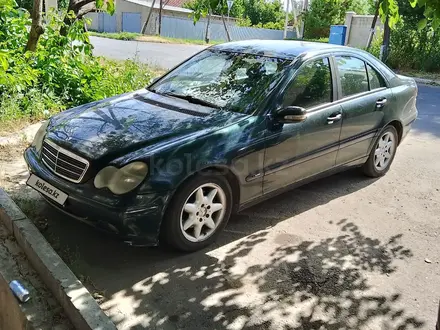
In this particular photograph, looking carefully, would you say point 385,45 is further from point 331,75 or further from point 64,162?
point 64,162

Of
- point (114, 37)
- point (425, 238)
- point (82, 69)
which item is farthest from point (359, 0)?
point (425, 238)

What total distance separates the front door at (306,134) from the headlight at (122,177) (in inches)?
46.8

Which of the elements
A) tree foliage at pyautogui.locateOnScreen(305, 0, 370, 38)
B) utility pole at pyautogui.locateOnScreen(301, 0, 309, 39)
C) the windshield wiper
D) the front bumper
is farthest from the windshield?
utility pole at pyautogui.locateOnScreen(301, 0, 309, 39)

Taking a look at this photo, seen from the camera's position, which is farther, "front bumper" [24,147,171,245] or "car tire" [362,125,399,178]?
"car tire" [362,125,399,178]

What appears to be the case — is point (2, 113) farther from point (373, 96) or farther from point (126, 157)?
point (373, 96)

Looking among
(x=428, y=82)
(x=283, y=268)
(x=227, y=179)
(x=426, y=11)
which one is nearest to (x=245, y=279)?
(x=283, y=268)

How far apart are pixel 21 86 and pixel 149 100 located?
2.73 m

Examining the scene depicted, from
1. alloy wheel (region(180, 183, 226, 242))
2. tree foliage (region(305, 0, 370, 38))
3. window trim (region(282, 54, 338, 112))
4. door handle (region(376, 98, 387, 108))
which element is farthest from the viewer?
tree foliage (region(305, 0, 370, 38))

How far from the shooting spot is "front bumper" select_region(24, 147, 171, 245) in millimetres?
3162

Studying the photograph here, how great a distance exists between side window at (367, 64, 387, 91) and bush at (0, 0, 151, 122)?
12.8 feet

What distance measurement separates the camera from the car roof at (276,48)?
14.6 ft

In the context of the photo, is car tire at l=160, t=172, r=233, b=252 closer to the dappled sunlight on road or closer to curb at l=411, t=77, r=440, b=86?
the dappled sunlight on road

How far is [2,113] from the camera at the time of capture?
20.0 feet

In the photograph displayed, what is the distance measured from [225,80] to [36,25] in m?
4.07
